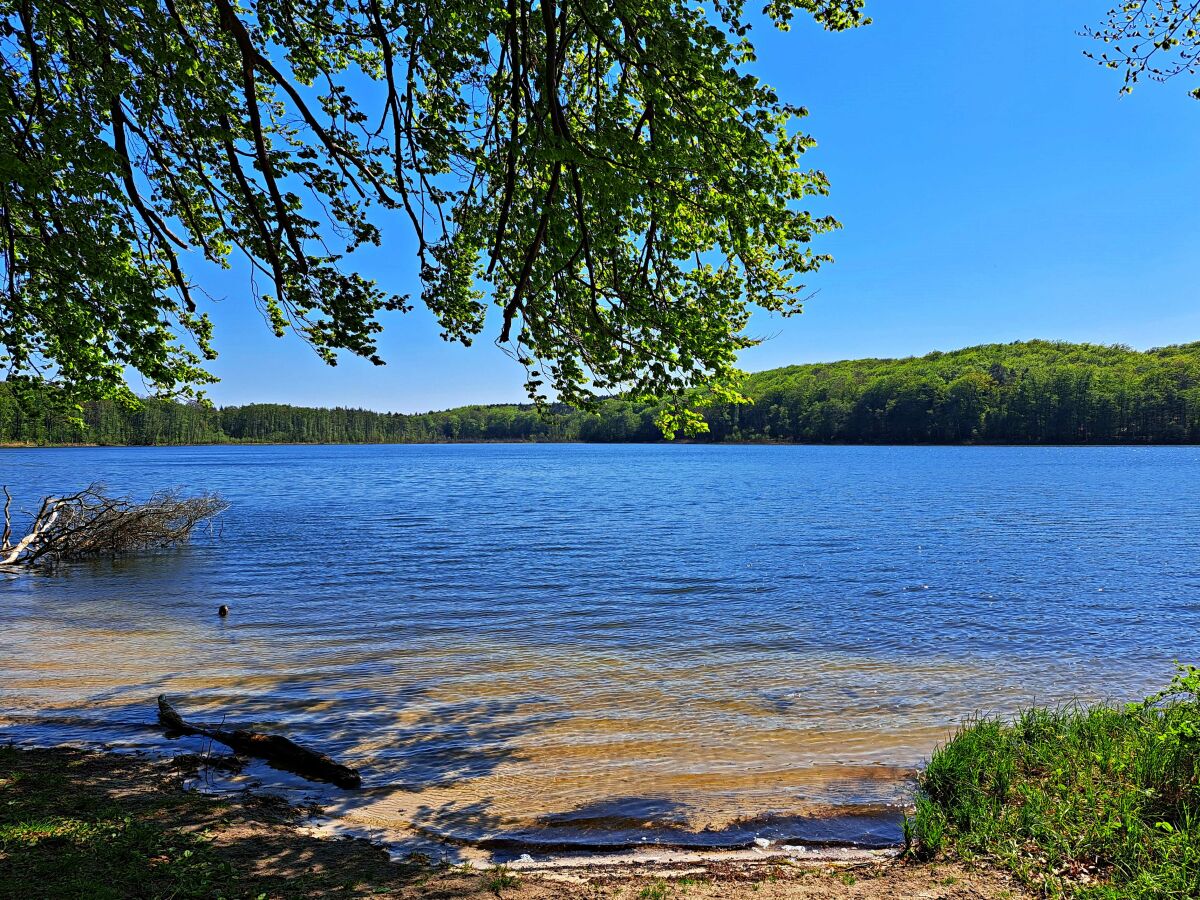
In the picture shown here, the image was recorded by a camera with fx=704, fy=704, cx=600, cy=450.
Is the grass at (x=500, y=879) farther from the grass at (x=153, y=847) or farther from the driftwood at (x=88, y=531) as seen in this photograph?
the driftwood at (x=88, y=531)

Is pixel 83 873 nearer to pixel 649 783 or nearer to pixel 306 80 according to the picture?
pixel 649 783

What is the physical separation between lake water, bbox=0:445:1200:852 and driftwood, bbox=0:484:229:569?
0.99m

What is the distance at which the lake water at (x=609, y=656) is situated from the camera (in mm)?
7832

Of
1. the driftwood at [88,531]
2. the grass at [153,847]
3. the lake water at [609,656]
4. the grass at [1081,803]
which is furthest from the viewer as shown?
the driftwood at [88,531]

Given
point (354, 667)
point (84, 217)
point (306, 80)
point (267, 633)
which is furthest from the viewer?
point (267, 633)

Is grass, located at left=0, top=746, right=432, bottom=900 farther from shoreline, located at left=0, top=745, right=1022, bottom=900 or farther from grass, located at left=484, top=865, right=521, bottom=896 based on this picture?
grass, located at left=484, top=865, right=521, bottom=896

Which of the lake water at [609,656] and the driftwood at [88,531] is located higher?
the driftwood at [88,531]

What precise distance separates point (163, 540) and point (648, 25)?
30.3 m

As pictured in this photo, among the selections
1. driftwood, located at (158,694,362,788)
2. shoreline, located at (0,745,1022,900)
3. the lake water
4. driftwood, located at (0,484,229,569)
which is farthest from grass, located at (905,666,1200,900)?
driftwood, located at (0,484,229,569)

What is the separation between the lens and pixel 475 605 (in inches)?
728

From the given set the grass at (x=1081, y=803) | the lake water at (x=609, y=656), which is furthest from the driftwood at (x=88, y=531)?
the grass at (x=1081, y=803)

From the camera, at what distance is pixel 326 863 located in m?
5.53

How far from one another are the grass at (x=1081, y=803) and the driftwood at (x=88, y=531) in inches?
1033

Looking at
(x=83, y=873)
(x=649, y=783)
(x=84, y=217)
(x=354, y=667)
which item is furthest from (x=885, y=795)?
(x=84, y=217)
